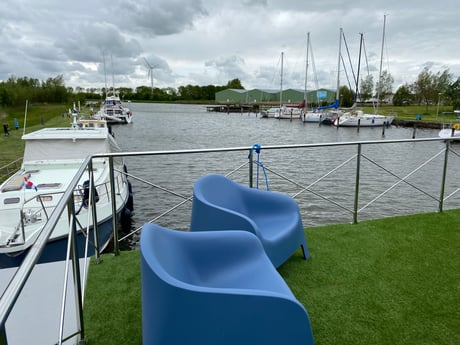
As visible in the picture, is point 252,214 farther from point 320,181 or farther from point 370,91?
point 370,91

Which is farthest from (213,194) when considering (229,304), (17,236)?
(17,236)

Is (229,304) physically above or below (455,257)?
above

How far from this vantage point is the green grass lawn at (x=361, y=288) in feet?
8.23

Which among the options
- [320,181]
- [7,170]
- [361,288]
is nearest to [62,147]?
[7,170]

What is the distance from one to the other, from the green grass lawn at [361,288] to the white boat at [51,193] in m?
1.00

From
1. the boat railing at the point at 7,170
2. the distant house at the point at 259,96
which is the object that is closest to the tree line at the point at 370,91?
the distant house at the point at 259,96

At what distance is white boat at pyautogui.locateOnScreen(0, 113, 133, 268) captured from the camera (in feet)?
17.8

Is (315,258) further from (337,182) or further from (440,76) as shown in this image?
(440,76)

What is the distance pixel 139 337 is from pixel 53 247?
3.81 metres

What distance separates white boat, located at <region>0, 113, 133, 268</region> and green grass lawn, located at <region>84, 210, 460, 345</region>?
100 centimetres

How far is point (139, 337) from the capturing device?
244 centimetres

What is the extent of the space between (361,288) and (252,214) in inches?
49.7

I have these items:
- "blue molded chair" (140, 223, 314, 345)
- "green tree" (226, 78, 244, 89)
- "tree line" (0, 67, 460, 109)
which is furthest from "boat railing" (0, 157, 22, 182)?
"green tree" (226, 78, 244, 89)

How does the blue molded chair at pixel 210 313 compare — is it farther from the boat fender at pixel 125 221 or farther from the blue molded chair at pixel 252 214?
the boat fender at pixel 125 221
